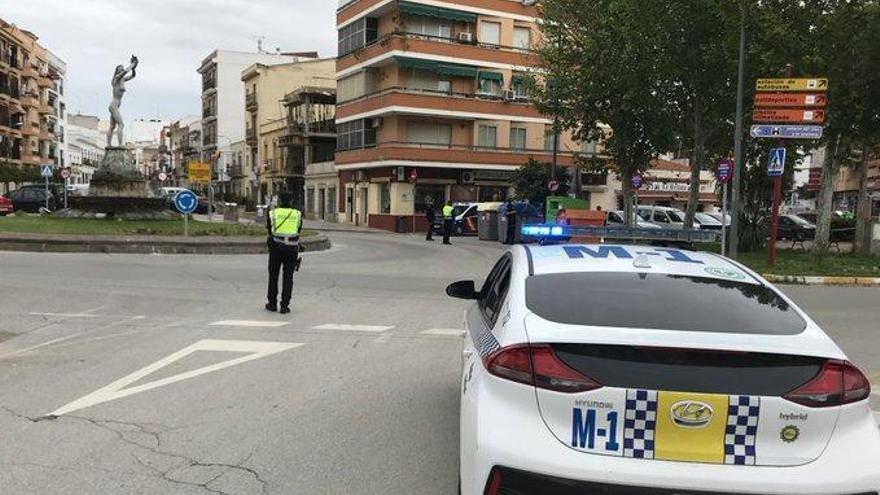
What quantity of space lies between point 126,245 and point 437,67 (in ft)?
91.4

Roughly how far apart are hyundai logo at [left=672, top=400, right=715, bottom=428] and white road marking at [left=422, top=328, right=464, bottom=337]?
6.27 m

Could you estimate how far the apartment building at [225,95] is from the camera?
86062 mm

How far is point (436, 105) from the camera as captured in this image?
43750 millimetres

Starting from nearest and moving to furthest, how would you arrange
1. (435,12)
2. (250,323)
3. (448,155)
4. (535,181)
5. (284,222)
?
1. (250,323)
2. (284,222)
3. (535,181)
4. (435,12)
5. (448,155)

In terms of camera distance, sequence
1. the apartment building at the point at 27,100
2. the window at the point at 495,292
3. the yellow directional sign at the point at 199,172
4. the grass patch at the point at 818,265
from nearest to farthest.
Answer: the window at the point at 495,292 < the grass patch at the point at 818,265 < the yellow directional sign at the point at 199,172 < the apartment building at the point at 27,100

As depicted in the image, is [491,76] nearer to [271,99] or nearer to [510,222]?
[510,222]

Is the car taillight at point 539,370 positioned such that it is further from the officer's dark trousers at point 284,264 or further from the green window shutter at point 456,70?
the green window shutter at point 456,70

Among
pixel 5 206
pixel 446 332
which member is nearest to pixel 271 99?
pixel 5 206

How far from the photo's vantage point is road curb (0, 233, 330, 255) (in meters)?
18.6

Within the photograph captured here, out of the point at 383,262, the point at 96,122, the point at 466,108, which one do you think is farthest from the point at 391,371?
the point at 96,122

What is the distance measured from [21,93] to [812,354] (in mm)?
89555

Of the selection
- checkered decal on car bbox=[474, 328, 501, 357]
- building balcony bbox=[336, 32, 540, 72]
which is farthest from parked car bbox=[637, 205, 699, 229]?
checkered decal on car bbox=[474, 328, 501, 357]

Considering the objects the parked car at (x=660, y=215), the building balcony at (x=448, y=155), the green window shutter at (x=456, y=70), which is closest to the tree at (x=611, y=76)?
the parked car at (x=660, y=215)

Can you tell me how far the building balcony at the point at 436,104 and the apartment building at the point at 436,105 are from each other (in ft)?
0.20
